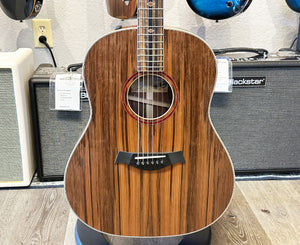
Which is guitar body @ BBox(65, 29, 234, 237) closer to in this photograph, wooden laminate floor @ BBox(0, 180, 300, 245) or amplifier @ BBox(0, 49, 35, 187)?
wooden laminate floor @ BBox(0, 180, 300, 245)

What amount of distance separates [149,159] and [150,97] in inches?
5.7

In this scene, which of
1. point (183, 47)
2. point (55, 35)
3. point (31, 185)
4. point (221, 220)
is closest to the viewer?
point (183, 47)

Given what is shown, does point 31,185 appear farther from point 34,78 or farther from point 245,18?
point 245,18

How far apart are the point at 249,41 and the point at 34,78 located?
84 cm

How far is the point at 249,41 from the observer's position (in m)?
1.39

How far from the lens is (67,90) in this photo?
1078 millimetres

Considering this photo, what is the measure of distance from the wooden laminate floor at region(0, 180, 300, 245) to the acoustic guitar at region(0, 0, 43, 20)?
0.58 metres

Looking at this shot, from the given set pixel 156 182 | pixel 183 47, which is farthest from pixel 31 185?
pixel 183 47

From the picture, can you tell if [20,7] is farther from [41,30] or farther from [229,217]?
[229,217]

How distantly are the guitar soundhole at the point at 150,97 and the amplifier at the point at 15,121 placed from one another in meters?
0.44

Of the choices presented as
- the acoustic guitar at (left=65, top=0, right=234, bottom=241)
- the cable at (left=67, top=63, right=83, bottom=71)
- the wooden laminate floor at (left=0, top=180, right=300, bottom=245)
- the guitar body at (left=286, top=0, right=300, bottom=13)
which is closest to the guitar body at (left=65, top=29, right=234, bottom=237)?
the acoustic guitar at (left=65, top=0, right=234, bottom=241)

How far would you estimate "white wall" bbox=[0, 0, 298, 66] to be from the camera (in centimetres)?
130

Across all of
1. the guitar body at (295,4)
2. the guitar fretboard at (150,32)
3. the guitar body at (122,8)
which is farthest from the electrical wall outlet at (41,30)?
the guitar body at (295,4)

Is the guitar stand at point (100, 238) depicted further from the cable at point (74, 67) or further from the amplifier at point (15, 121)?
the cable at point (74, 67)
